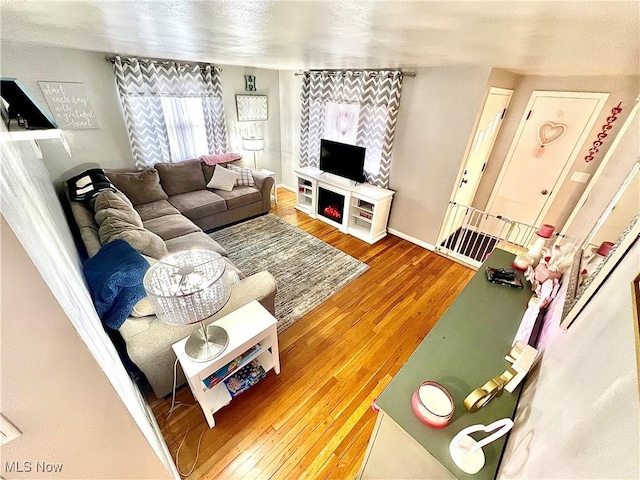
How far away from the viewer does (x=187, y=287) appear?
1193 mm

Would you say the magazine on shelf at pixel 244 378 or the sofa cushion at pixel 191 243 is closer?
the magazine on shelf at pixel 244 378

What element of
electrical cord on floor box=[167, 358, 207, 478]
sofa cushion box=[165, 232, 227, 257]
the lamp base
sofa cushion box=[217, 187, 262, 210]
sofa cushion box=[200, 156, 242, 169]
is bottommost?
electrical cord on floor box=[167, 358, 207, 478]

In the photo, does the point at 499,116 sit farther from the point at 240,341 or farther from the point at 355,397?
the point at 240,341

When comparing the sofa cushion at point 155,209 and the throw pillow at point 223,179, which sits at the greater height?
the throw pillow at point 223,179

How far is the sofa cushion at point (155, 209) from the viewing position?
298cm

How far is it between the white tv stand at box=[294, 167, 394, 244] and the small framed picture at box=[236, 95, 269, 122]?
130 centimetres

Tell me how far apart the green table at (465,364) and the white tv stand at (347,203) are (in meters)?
1.96

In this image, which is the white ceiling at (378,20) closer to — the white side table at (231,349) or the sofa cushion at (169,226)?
the white side table at (231,349)

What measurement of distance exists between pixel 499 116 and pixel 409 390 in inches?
141

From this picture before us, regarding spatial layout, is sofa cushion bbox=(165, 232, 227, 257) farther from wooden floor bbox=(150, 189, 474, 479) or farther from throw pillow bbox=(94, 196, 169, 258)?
wooden floor bbox=(150, 189, 474, 479)

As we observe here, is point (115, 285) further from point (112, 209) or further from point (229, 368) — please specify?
point (112, 209)

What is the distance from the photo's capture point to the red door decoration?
2.60m

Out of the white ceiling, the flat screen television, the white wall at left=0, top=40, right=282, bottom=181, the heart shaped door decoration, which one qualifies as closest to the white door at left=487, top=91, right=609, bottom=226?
the heart shaped door decoration

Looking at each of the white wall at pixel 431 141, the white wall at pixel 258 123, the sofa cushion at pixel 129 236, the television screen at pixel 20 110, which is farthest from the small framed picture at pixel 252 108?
the television screen at pixel 20 110
